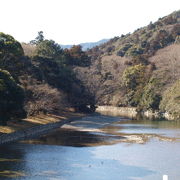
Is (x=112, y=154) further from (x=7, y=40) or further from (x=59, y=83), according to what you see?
(x=59, y=83)

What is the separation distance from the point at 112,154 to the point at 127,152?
6.23ft

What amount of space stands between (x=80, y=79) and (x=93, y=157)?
61.2 metres

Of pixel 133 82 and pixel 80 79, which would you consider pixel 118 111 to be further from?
pixel 80 79

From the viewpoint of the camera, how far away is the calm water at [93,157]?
2739 centimetres

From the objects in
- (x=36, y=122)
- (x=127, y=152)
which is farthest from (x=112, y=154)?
(x=36, y=122)

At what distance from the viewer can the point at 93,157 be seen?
3353 cm

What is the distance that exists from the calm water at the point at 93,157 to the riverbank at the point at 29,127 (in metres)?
1.56

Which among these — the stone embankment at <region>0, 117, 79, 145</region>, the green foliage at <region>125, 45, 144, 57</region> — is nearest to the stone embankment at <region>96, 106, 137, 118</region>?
the green foliage at <region>125, 45, 144, 57</region>

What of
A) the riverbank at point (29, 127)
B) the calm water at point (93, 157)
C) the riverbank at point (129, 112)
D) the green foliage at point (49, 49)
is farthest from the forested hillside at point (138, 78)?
the calm water at point (93, 157)

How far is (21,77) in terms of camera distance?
5800 centimetres

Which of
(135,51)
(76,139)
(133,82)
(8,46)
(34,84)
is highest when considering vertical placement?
(135,51)

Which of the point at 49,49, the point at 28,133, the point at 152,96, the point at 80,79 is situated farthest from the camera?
the point at 80,79

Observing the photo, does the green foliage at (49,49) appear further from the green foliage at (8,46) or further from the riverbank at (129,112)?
the green foliage at (8,46)

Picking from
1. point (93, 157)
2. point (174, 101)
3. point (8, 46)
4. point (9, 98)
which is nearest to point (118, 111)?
point (174, 101)
